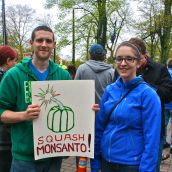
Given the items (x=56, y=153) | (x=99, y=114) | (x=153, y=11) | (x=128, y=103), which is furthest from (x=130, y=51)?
(x=153, y=11)

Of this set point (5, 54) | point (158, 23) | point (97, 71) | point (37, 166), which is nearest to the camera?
point (37, 166)

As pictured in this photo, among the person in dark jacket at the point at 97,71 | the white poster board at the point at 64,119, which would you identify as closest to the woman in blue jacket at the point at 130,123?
the white poster board at the point at 64,119

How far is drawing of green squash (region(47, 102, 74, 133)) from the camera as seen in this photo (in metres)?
2.80

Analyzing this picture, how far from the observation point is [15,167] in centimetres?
286

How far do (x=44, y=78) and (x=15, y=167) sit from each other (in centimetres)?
73

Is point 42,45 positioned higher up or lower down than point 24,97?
higher up

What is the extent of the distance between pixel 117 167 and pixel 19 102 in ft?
2.91

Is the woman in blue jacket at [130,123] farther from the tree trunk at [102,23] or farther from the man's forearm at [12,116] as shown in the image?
the tree trunk at [102,23]

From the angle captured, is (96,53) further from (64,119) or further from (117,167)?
(117,167)

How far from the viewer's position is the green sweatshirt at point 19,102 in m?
2.79

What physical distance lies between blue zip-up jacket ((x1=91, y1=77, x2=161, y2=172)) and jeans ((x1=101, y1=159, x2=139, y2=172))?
0.10ft

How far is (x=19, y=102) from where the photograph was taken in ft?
9.24

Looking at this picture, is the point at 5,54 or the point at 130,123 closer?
the point at 130,123

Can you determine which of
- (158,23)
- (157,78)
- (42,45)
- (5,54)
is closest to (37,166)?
(42,45)
